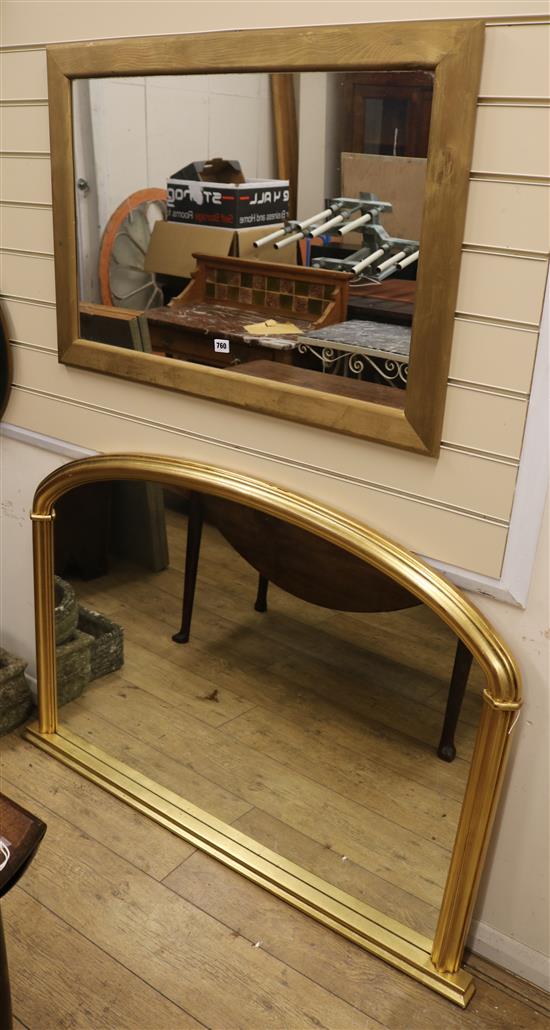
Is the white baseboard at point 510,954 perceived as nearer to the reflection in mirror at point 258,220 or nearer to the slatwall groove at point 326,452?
the slatwall groove at point 326,452

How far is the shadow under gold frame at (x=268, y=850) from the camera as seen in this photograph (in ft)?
4.75

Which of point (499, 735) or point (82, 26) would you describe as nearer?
point (499, 735)

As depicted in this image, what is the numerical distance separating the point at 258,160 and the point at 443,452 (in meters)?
0.60

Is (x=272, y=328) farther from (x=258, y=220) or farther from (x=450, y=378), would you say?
(x=450, y=378)

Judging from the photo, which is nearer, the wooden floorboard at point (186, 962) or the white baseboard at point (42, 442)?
the wooden floorboard at point (186, 962)

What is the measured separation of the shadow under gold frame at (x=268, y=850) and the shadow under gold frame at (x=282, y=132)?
0.18 m

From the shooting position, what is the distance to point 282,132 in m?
1.46

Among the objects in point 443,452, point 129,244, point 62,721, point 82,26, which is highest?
point 82,26

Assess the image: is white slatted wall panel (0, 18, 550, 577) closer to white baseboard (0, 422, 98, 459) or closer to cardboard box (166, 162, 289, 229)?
white baseboard (0, 422, 98, 459)

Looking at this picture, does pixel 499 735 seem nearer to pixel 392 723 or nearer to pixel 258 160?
pixel 392 723

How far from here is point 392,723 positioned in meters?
1.77

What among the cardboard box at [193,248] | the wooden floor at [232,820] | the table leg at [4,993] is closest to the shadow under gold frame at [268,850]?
the wooden floor at [232,820]

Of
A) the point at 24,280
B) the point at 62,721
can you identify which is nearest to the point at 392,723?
the point at 62,721

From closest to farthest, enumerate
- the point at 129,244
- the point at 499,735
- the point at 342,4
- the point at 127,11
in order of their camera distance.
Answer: the point at 342,4
the point at 499,735
the point at 127,11
the point at 129,244
